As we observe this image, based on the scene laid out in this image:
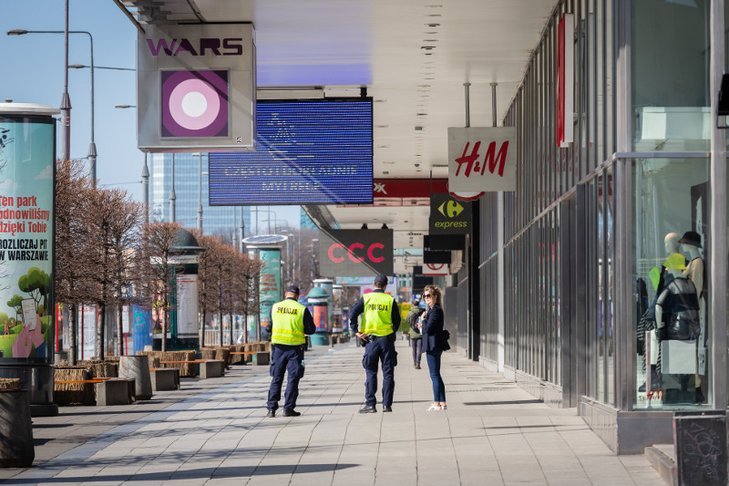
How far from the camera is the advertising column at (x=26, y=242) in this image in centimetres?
2094

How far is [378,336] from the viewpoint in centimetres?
2019

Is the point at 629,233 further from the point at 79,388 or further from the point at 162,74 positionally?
the point at 79,388

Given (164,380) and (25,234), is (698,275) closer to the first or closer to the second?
(25,234)


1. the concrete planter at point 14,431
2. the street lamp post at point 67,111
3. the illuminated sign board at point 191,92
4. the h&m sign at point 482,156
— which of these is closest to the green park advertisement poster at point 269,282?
the street lamp post at point 67,111

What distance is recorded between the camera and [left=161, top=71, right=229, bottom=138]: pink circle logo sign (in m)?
18.5

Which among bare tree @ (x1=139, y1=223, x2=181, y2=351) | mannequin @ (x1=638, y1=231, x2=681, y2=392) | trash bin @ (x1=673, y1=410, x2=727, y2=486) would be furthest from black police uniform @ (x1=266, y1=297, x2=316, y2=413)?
bare tree @ (x1=139, y1=223, x2=181, y2=351)

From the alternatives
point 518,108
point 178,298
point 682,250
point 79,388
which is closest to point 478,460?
point 682,250

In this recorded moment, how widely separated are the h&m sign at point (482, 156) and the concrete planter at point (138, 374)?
6.49m

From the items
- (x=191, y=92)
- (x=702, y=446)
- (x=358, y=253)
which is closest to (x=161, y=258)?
(x=358, y=253)

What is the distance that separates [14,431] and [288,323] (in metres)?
6.07

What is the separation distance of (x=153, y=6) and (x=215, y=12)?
98 centimetres

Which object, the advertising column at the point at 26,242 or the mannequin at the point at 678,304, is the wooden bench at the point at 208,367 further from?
the mannequin at the point at 678,304

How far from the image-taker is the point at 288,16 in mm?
19703

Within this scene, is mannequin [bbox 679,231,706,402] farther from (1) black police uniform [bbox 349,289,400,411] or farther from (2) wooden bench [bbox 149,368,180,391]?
(2) wooden bench [bbox 149,368,180,391]
